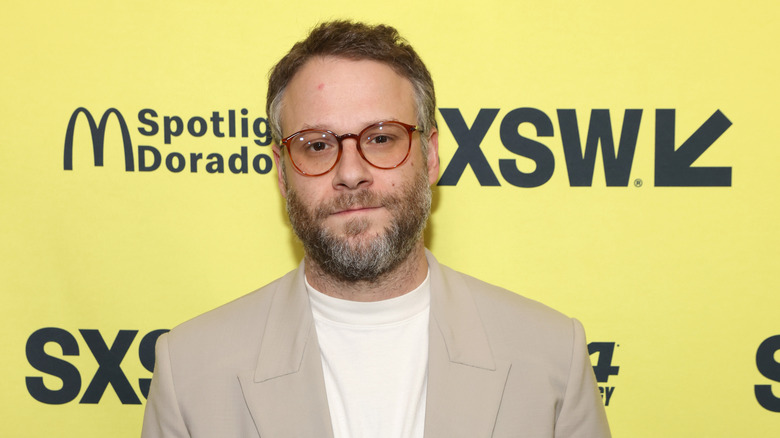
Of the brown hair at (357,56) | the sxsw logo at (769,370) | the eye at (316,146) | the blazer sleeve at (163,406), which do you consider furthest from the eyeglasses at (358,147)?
the sxsw logo at (769,370)

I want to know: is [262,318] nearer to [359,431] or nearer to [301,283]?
[301,283]

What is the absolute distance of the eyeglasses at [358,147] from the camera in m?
1.42

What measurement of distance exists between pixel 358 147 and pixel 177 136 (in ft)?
2.30

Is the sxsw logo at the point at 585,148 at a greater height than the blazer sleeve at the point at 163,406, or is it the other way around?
the sxsw logo at the point at 585,148

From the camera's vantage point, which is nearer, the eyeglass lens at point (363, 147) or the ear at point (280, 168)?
the eyeglass lens at point (363, 147)

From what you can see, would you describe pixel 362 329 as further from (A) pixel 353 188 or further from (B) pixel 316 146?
(B) pixel 316 146

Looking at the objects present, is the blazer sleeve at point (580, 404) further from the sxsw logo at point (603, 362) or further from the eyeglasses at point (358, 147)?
the eyeglasses at point (358, 147)

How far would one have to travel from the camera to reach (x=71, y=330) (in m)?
1.89

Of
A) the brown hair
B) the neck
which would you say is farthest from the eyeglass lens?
the neck

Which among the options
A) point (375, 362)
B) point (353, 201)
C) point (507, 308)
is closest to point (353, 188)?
point (353, 201)

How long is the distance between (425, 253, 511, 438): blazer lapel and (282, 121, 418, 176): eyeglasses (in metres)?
0.34

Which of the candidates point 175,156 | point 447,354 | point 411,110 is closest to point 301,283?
point 447,354

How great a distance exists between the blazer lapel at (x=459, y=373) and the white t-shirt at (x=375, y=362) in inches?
1.8

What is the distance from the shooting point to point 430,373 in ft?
4.60
